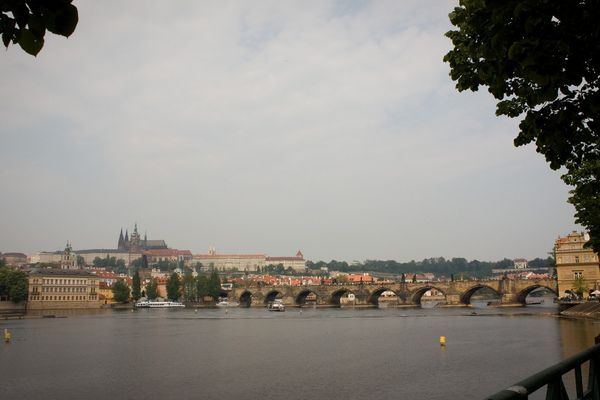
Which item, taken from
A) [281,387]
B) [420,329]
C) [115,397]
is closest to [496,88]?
[281,387]

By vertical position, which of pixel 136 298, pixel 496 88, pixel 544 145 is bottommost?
pixel 136 298

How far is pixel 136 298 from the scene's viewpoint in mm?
142750

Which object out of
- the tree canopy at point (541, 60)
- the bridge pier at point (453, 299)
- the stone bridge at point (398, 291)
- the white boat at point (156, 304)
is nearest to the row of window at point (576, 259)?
the stone bridge at point (398, 291)

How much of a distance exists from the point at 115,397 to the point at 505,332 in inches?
1530

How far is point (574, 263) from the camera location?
80.5 m

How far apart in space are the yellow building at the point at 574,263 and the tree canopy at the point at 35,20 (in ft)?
281

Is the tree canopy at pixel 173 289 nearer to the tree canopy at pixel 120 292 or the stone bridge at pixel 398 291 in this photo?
the tree canopy at pixel 120 292

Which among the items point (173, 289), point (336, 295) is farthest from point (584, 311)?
point (173, 289)

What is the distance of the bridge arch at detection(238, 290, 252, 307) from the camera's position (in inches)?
5699

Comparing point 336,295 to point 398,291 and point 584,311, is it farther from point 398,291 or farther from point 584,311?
point 584,311

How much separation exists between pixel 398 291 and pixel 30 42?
12189 centimetres

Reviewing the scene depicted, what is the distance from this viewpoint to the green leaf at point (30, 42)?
3717 mm

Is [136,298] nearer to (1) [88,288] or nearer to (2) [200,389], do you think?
(1) [88,288]

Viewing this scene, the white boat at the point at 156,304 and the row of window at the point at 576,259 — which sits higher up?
the row of window at the point at 576,259
